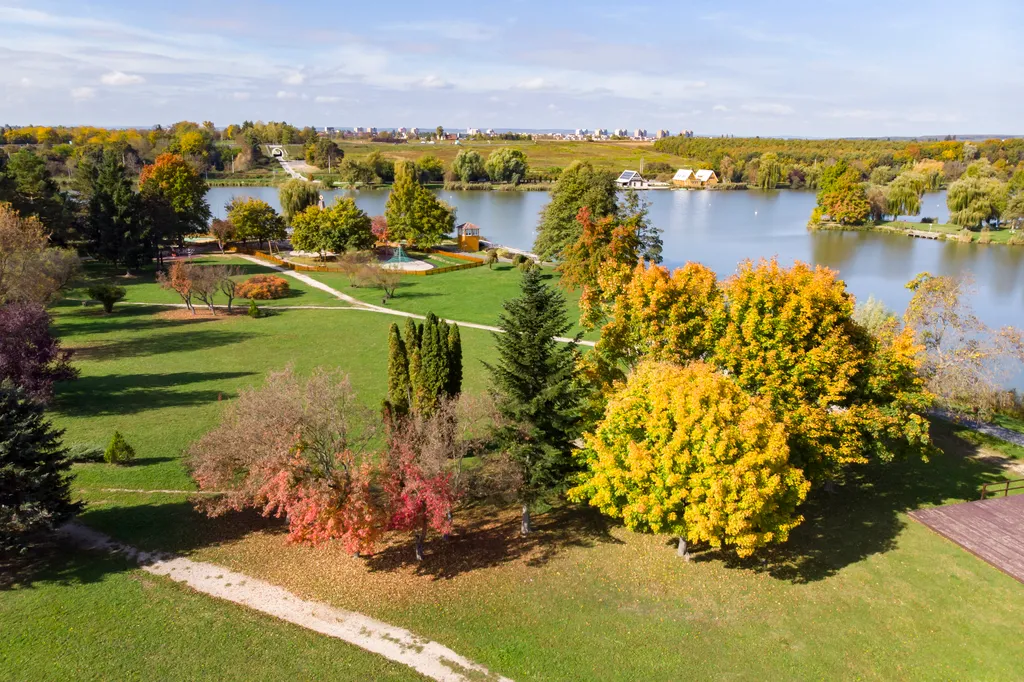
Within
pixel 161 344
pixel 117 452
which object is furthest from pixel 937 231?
pixel 117 452

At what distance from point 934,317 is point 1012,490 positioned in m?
8.94

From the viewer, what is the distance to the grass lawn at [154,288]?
46438 mm

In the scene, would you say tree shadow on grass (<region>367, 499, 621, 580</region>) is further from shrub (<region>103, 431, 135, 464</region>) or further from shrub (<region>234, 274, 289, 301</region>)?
shrub (<region>234, 274, 289, 301</region>)

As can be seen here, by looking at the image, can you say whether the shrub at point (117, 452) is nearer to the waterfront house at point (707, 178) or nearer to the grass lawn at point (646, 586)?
the grass lawn at point (646, 586)

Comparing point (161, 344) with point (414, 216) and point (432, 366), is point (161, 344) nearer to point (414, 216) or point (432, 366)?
point (432, 366)

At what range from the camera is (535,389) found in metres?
18.6

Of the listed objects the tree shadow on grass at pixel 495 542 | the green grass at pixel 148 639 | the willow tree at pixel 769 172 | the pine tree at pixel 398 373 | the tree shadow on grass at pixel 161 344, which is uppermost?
the willow tree at pixel 769 172

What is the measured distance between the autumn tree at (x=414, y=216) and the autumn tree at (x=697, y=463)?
165 ft

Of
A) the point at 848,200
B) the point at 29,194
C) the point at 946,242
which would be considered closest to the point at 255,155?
the point at 29,194

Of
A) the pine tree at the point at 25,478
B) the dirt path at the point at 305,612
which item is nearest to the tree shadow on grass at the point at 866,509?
the dirt path at the point at 305,612

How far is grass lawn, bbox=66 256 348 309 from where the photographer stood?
152 feet

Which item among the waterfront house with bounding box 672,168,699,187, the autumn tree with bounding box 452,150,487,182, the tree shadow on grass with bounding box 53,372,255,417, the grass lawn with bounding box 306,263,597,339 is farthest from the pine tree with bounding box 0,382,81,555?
the waterfront house with bounding box 672,168,699,187

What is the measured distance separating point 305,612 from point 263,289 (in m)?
35.7

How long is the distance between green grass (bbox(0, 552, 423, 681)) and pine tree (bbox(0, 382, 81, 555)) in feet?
4.79
